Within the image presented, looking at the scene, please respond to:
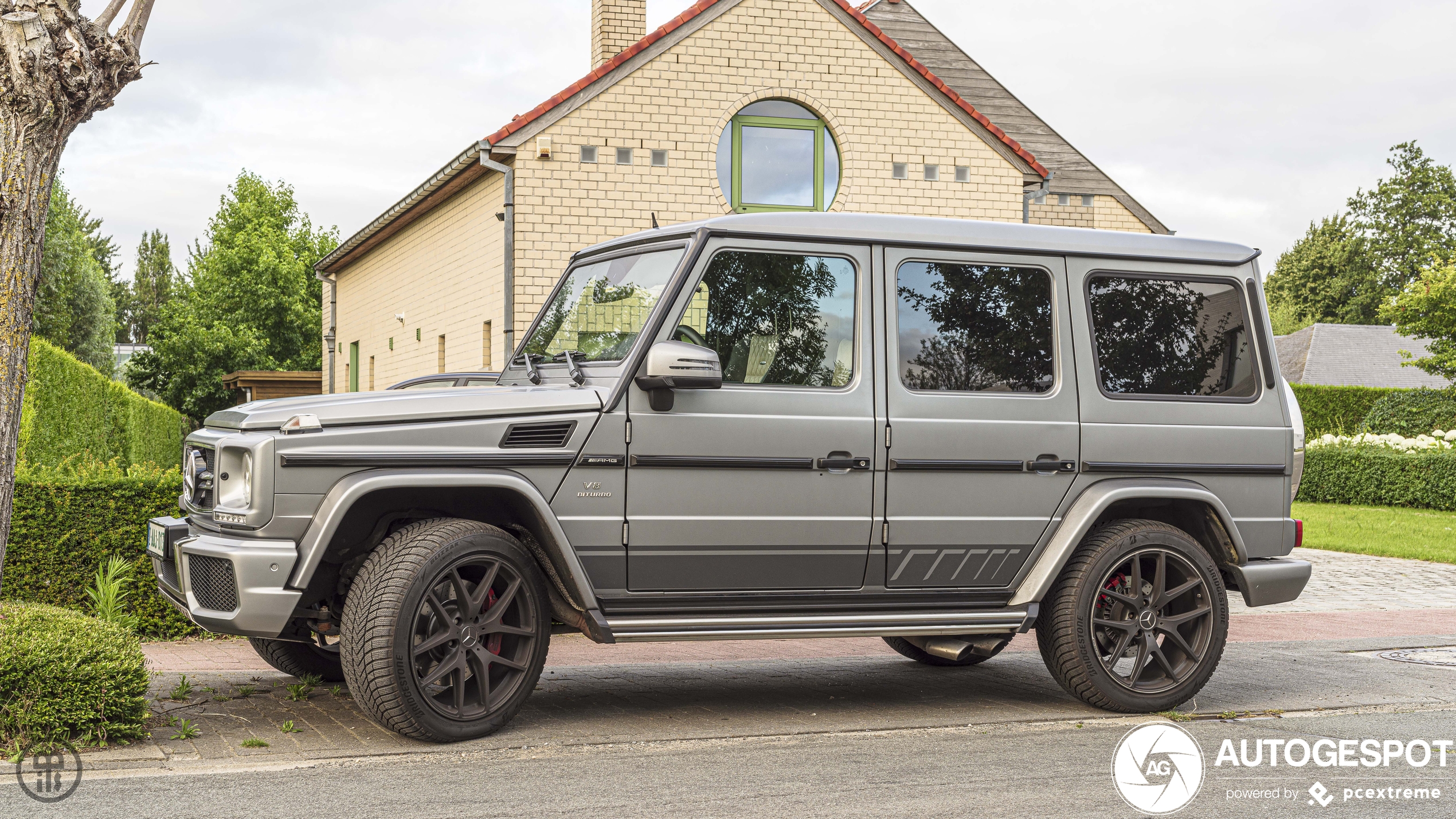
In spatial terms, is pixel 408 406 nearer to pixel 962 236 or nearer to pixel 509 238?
pixel 962 236

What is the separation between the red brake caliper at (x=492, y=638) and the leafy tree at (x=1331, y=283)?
216ft

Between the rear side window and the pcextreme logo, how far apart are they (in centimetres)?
165

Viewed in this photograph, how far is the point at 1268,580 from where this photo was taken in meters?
6.65

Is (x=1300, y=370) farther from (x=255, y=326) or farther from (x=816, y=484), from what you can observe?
(x=816, y=484)

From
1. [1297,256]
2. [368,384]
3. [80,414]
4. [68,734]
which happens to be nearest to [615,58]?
[80,414]

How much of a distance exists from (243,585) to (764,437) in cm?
224

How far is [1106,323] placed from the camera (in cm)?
657

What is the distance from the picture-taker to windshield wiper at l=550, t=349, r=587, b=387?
597 cm

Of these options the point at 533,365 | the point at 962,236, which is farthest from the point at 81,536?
the point at 962,236

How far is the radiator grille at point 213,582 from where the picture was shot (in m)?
5.24

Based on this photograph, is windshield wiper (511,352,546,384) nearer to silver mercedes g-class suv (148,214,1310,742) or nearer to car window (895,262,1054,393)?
silver mercedes g-class suv (148,214,1310,742)

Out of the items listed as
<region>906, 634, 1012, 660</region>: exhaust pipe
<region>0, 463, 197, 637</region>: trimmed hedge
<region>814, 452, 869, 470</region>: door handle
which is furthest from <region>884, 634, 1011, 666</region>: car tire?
<region>0, 463, 197, 637</region>: trimmed hedge

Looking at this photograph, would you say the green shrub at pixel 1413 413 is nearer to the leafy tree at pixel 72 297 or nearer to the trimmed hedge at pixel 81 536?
the trimmed hedge at pixel 81 536

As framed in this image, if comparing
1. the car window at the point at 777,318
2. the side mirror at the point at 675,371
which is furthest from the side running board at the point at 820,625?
the car window at the point at 777,318
